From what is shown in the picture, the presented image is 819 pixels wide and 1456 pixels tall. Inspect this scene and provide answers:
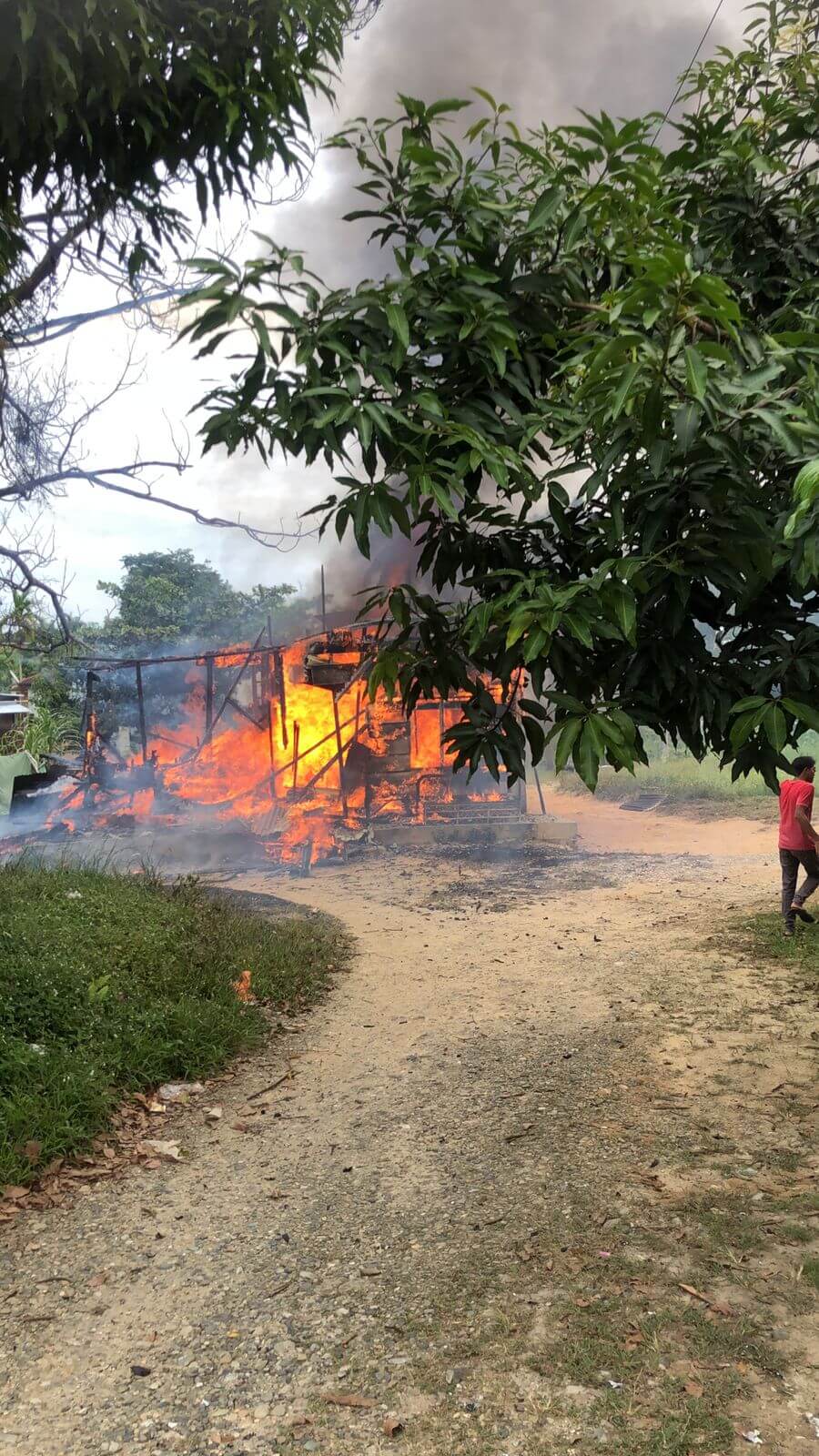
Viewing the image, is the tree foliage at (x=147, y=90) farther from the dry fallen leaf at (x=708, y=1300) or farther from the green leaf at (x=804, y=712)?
the dry fallen leaf at (x=708, y=1300)

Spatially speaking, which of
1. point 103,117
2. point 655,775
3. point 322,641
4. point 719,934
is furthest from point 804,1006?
point 655,775

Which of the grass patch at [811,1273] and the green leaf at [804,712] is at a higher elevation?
the green leaf at [804,712]

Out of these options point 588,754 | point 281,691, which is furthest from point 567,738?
point 281,691

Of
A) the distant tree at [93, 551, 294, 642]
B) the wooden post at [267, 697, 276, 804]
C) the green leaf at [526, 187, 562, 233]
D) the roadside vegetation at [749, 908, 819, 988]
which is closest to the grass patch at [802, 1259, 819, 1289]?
the green leaf at [526, 187, 562, 233]

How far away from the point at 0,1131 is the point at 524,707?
3857mm

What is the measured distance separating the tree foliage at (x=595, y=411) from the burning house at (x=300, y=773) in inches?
514

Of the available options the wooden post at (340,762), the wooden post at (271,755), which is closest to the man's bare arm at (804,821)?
the wooden post at (340,762)

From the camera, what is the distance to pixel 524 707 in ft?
10.6

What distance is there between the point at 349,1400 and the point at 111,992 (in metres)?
3.80

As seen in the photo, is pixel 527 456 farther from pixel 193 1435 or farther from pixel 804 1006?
pixel 804 1006

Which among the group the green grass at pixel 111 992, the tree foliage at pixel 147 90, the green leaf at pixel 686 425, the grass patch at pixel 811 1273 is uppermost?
the tree foliage at pixel 147 90

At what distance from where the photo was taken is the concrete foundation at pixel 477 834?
655 inches

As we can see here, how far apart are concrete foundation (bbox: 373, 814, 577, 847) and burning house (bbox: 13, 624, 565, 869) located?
1.9 inches

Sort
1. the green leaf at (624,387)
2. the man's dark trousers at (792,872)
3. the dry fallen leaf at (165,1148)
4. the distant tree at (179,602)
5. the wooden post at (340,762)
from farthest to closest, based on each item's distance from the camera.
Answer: the distant tree at (179,602) < the wooden post at (340,762) < the man's dark trousers at (792,872) < the dry fallen leaf at (165,1148) < the green leaf at (624,387)
